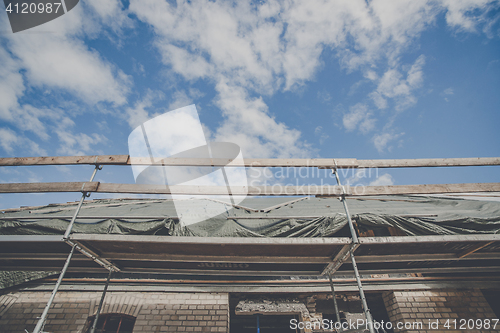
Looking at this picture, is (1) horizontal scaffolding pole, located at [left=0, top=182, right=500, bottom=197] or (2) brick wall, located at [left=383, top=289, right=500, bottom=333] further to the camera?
(2) brick wall, located at [left=383, top=289, right=500, bottom=333]

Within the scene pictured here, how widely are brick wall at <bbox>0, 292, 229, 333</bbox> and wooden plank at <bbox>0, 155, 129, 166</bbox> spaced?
2877mm

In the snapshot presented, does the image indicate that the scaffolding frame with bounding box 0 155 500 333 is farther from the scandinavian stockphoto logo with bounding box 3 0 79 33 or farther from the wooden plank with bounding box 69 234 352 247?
the scandinavian stockphoto logo with bounding box 3 0 79 33

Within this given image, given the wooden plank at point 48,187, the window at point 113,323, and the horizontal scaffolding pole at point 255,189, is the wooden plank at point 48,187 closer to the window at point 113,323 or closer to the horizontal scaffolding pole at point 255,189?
the horizontal scaffolding pole at point 255,189

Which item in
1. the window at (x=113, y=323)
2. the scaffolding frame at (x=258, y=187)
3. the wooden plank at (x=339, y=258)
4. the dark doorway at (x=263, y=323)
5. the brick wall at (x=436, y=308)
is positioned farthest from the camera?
the dark doorway at (x=263, y=323)

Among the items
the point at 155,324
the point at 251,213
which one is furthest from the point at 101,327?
the point at 251,213

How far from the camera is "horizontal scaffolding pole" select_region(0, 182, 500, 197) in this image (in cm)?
358

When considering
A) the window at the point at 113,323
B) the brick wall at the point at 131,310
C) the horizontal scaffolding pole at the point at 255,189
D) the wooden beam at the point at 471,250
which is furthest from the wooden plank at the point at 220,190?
the window at the point at 113,323

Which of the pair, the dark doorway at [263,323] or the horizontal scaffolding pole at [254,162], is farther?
the dark doorway at [263,323]

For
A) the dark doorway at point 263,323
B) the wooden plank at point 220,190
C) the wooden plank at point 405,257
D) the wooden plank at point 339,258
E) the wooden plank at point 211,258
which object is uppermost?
the wooden plank at point 220,190

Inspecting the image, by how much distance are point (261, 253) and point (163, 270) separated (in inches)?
80.9

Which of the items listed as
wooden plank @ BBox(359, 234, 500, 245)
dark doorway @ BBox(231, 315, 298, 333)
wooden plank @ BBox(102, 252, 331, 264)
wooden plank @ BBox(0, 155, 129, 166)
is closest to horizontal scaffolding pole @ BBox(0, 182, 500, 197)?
wooden plank @ BBox(0, 155, 129, 166)

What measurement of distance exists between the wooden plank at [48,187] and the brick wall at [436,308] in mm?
6081

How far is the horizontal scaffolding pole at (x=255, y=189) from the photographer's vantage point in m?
3.58

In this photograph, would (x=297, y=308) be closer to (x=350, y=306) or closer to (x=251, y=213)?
(x=350, y=306)
